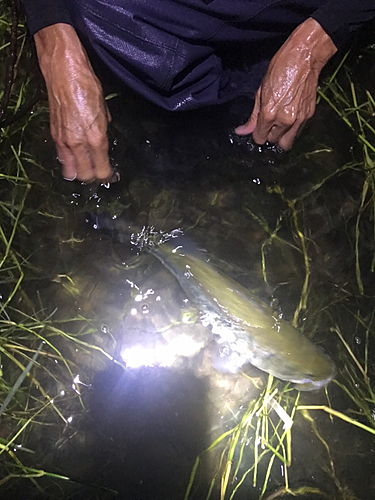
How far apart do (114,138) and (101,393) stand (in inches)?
46.0

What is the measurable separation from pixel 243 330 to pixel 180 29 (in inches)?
46.8

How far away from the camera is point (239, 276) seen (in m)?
1.75

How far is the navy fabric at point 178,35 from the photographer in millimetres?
1387

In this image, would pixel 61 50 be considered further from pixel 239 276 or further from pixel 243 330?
pixel 243 330

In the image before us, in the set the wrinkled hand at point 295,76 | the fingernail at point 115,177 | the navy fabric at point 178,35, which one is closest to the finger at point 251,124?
the wrinkled hand at point 295,76

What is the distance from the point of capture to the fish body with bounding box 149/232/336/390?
157cm

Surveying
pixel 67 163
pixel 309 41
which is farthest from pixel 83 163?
pixel 309 41

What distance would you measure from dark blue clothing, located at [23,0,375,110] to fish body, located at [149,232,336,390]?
2.31 feet

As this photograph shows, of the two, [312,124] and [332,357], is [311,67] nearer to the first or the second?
[312,124]

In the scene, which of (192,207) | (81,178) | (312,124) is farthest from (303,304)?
(81,178)

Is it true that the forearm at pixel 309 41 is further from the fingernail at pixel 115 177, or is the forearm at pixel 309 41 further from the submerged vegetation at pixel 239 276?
the fingernail at pixel 115 177

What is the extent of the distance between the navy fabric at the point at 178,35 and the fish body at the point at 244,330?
0.70 m

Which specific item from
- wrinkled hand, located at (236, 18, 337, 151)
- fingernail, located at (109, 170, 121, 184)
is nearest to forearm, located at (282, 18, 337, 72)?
wrinkled hand, located at (236, 18, 337, 151)

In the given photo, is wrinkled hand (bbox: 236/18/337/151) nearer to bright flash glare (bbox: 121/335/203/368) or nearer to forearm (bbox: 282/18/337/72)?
forearm (bbox: 282/18/337/72)
